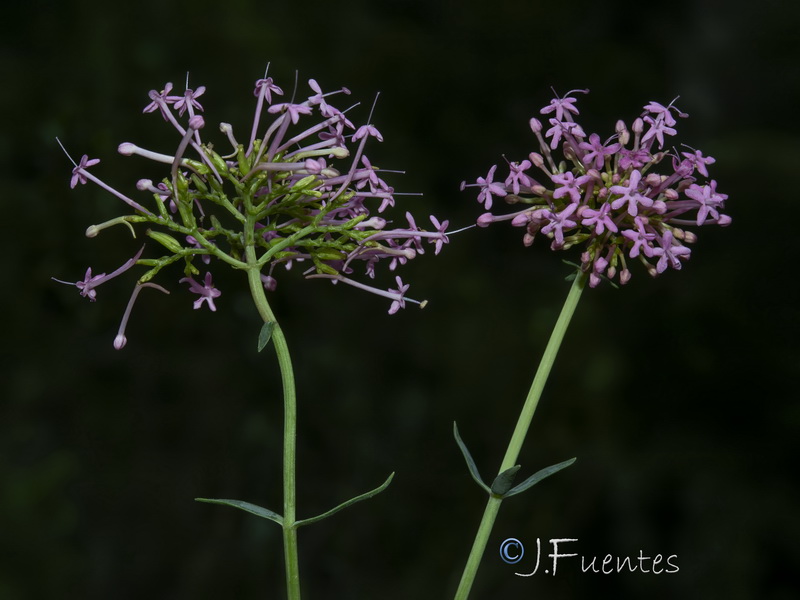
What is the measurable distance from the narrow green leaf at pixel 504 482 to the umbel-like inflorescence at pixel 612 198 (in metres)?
0.22

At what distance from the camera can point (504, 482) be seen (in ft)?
3.36

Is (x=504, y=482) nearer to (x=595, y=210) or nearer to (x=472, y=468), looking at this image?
(x=472, y=468)

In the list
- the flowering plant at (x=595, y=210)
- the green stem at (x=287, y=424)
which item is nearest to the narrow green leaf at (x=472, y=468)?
the flowering plant at (x=595, y=210)

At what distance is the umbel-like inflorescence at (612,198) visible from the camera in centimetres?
101

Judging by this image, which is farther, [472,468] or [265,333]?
[472,468]

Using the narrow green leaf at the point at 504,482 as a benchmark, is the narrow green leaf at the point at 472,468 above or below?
above

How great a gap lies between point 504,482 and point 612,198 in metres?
0.33

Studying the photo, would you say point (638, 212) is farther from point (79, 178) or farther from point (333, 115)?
point (79, 178)

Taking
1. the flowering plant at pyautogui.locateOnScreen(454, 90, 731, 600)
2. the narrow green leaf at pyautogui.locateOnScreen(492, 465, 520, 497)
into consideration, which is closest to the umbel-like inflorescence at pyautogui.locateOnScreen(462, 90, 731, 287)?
the flowering plant at pyautogui.locateOnScreen(454, 90, 731, 600)

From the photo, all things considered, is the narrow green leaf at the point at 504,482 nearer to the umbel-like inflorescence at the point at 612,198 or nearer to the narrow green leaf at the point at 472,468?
the narrow green leaf at the point at 472,468

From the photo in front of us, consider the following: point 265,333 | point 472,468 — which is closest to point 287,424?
point 265,333

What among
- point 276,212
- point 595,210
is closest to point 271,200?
point 276,212

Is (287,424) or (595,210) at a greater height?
(595,210)

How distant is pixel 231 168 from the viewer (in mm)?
1028
